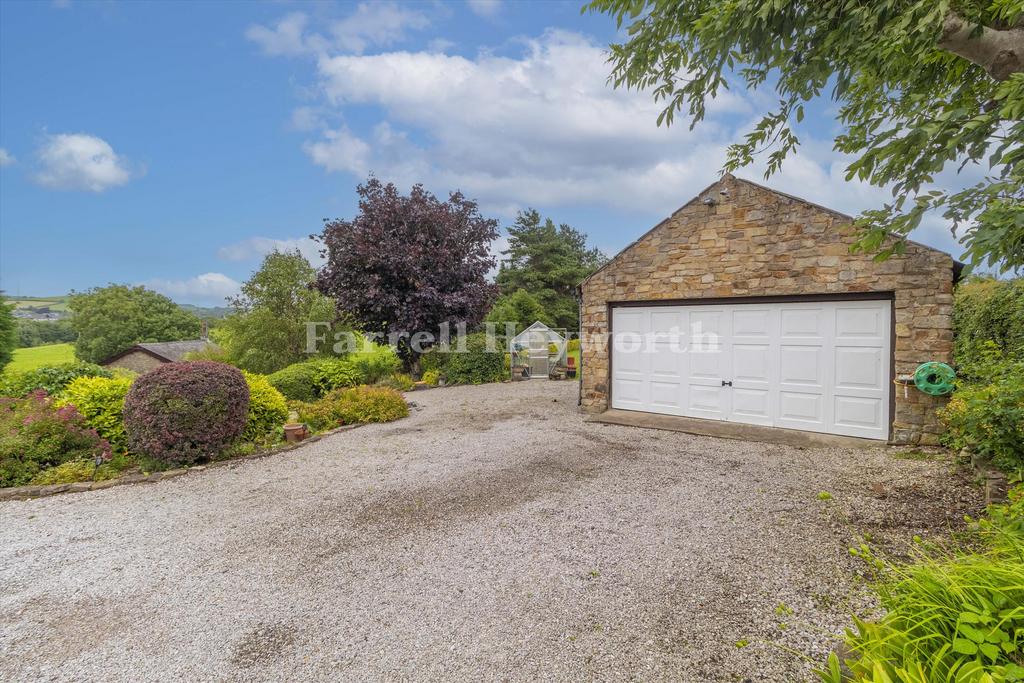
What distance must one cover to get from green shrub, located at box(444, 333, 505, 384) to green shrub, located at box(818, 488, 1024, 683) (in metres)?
12.5

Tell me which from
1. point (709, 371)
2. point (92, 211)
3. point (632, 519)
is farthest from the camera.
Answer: point (92, 211)

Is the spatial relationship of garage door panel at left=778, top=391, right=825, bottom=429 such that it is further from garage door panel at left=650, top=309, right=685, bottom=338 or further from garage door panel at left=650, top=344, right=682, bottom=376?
garage door panel at left=650, top=309, right=685, bottom=338

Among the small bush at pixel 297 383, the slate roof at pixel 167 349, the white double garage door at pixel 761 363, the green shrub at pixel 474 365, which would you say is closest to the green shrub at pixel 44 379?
the small bush at pixel 297 383

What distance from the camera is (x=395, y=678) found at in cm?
216

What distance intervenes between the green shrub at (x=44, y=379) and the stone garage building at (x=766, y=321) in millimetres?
9788

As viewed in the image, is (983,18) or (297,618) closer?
(297,618)

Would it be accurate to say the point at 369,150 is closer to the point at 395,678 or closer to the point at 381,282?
the point at 381,282

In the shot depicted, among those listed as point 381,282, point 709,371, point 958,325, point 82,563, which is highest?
point 381,282

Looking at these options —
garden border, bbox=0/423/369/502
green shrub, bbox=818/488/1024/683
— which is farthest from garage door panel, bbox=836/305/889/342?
garden border, bbox=0/423/369/502

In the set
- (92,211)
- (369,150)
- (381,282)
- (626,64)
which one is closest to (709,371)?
(626,64)

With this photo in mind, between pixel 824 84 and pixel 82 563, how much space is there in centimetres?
753

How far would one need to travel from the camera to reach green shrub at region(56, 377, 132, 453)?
6.19m

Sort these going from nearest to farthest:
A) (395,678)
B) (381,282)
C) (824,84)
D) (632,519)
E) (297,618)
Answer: (395,678) → (297,618) → (632,519) → (824,84) → (381,282)

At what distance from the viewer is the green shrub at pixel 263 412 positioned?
23.3ft
